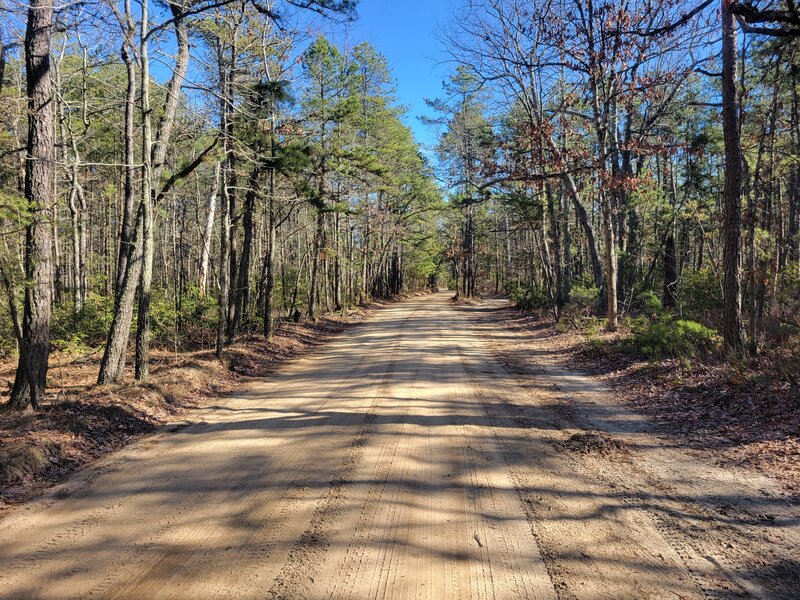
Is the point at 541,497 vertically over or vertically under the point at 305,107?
under

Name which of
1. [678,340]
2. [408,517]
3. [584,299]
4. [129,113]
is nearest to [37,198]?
[129,113]

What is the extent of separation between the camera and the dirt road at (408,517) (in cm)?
301

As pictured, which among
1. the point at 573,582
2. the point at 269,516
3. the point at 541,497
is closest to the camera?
the point at 573,582

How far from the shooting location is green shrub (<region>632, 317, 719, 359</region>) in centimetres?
934

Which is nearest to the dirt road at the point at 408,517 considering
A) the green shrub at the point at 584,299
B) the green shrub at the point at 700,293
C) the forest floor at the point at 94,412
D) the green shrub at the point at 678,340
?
the forest floor at the point at 94,412

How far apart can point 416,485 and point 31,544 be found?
2949 mm

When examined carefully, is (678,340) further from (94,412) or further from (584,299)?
(584,299)

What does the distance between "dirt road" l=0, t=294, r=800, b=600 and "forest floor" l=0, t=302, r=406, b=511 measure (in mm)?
466

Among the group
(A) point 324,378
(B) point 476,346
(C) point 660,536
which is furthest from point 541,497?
(B) point 476,346

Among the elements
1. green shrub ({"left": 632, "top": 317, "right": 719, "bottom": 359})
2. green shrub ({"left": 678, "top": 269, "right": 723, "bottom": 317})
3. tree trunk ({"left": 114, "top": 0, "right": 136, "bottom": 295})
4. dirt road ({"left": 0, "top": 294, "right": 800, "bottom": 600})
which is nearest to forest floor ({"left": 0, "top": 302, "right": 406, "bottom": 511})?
dirt road ({"left": 0, "top": 294, "right": 800, "bottom": 600})

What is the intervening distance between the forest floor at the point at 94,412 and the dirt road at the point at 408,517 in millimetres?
466

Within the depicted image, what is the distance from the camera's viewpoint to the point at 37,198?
7312 millimetres

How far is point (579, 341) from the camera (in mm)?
13375

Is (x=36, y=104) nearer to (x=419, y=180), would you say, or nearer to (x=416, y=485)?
(x=416, y=485)
